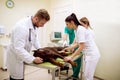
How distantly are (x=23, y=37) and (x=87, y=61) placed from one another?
1230 millimetres

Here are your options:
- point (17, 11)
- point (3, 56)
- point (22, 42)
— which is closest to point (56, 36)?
point (17, 11)

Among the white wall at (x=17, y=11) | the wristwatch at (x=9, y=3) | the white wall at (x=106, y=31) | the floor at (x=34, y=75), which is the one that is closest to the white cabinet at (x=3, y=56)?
the floor at (x=34, y=75)

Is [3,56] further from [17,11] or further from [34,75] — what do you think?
[17,11]

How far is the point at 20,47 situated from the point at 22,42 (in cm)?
6

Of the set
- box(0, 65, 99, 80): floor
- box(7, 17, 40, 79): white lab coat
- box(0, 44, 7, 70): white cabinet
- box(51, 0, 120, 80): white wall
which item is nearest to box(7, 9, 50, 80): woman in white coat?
box(7, 17, 40, 79): white lab coat

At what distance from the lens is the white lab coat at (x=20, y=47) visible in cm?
154

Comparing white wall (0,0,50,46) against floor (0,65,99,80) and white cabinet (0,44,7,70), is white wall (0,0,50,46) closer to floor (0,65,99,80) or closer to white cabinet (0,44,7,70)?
white cabinet (0,44,7,70)

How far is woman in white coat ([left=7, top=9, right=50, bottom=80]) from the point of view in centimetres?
154

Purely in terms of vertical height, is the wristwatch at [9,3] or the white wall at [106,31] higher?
the wristwatch at [9,3]

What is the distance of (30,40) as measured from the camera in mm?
1697

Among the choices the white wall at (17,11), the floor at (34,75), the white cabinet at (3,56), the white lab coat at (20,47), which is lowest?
the floor at (34,75)

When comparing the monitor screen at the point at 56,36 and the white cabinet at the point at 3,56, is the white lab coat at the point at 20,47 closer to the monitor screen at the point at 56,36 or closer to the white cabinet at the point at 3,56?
A: the white cabinet at the point at 3,56

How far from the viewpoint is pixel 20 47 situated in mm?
1534

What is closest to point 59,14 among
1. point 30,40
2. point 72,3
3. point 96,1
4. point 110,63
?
point 72,3
